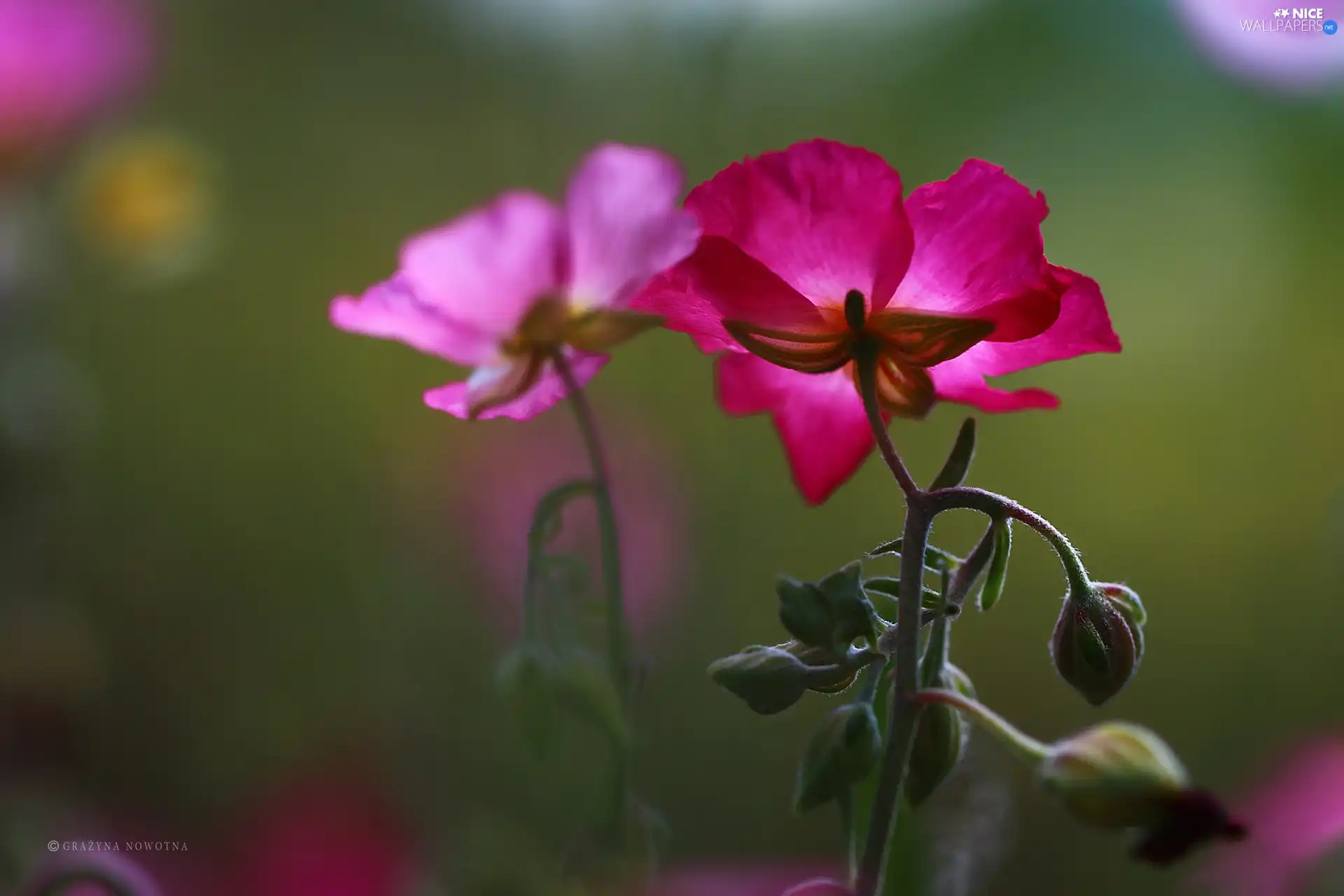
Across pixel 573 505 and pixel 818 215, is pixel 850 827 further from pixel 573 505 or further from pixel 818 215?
pixel 573 505

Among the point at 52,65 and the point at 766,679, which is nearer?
the point at 766,679

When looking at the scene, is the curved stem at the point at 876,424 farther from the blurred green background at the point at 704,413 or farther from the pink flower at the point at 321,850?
the blurred green background at the point at 704,413

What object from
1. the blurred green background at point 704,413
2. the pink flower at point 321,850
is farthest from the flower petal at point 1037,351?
the blurred green background at point 704,413

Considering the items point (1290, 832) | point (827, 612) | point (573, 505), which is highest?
point (573, 505)

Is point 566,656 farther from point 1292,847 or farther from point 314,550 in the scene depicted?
point 314,550
